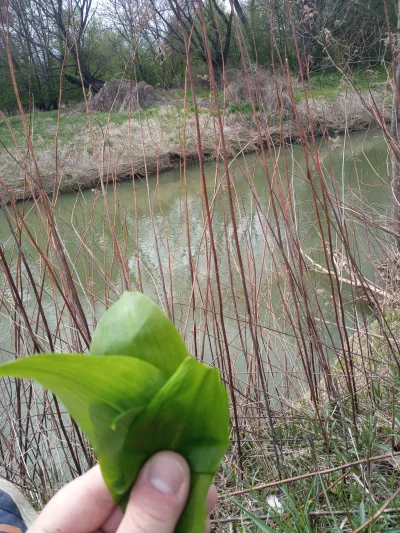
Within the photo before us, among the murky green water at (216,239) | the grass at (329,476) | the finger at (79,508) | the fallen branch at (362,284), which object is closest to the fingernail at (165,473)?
the finger at (79,508)

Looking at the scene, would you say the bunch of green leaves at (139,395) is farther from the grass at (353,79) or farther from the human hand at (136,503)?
the grass at (353,79)

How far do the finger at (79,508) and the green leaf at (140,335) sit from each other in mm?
199

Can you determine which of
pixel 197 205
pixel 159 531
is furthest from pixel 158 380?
pixel 197 205

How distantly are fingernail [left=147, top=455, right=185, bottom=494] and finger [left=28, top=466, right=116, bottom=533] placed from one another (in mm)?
143

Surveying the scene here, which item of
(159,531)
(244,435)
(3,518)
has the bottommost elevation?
(244,435)

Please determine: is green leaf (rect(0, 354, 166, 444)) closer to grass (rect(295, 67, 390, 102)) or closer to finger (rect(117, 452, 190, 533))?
finger (rect(117, 452, 190, 533))

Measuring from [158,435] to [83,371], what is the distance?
0.08 metres

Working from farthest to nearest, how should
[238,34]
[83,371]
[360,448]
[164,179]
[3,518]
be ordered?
[164,179], [360,448], [238,34], [3,518], [83,371]

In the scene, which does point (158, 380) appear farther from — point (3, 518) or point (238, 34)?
point (238, 34)

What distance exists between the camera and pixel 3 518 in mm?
636

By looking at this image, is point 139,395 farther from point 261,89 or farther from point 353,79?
point 261,89

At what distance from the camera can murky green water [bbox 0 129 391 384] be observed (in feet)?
3.64

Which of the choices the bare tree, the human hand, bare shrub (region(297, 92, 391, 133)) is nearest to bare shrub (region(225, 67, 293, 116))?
bare shrub (region(297, 92, 391, 133))

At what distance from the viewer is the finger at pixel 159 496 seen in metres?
0.29
